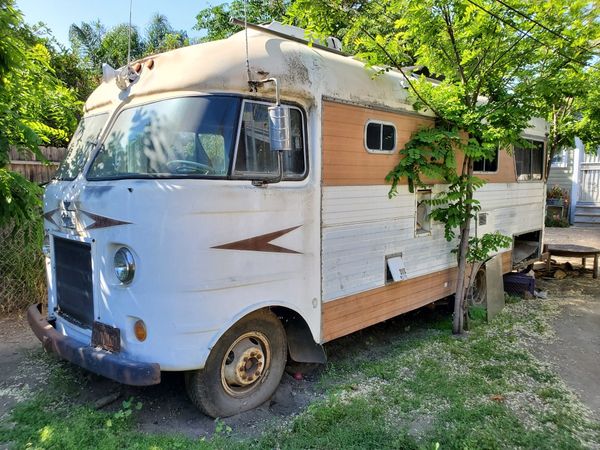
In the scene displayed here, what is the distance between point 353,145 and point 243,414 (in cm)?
258

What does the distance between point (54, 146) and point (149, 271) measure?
6138 millimetres

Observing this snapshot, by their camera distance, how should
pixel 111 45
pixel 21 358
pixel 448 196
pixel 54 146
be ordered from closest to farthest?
1. pixel 21 358
2. pixel 448 196
3. pixel 54 146
4. pixel 111 45

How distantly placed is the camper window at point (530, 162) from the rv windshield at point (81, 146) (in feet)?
20.1

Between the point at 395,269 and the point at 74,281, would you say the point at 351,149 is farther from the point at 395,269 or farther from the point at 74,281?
the point at 74,281

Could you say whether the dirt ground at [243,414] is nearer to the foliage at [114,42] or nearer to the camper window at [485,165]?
the camper window at [485,165]

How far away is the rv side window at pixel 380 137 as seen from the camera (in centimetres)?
475

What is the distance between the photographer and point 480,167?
6613 mm

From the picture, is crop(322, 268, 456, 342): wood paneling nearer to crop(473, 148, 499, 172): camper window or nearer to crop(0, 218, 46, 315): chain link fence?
crop(473, 148, 499, 172): camper window

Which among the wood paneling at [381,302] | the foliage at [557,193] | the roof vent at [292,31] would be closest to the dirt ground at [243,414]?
the wood paneling at [381,302]

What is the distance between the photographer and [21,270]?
6367 mm

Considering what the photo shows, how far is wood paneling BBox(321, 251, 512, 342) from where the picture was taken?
4418mm

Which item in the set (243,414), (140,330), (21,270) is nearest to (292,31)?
(140,330)

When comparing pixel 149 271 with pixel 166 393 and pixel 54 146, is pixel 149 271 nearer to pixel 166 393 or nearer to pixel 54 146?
pixel 166 393

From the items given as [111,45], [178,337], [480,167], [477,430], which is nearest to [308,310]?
[178,337]
